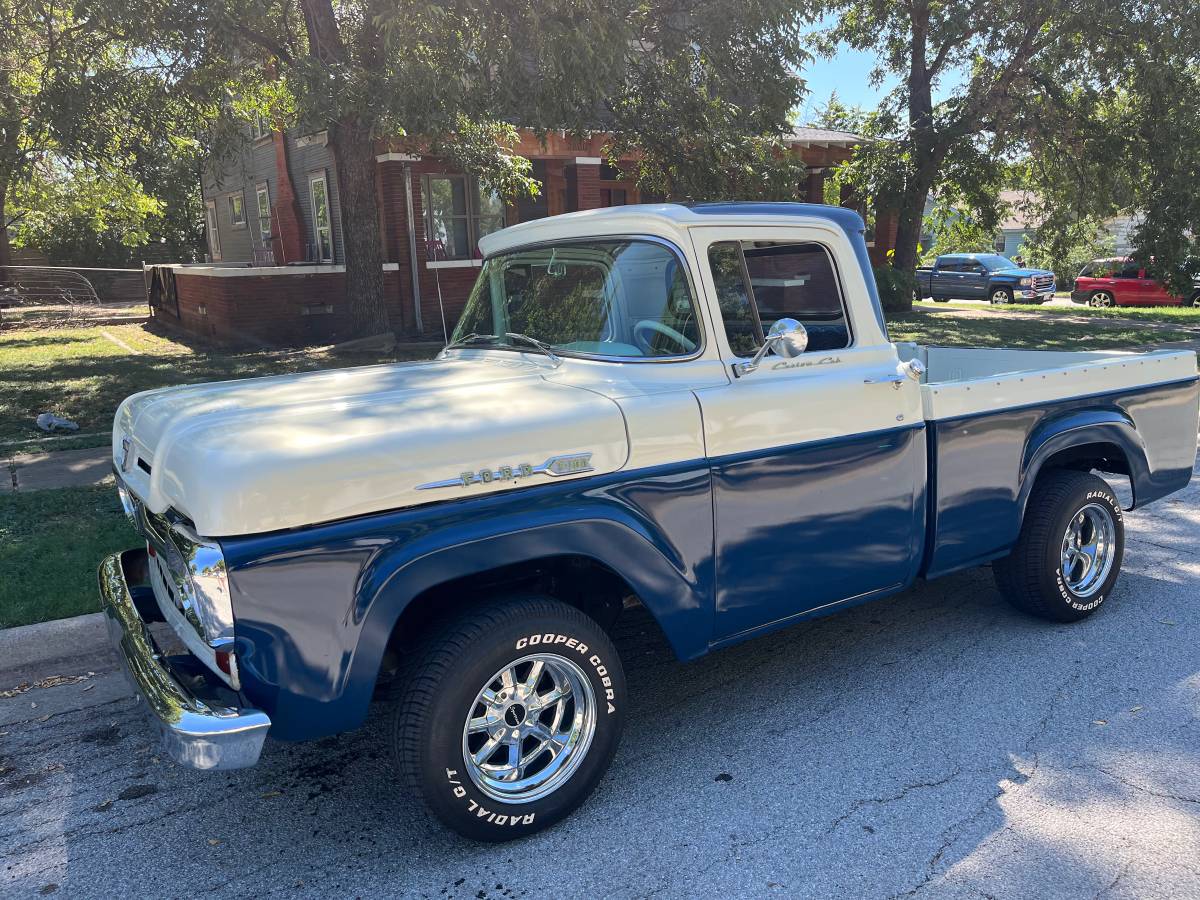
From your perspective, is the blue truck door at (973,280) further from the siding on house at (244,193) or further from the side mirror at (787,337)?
the side mirror at (787,337)

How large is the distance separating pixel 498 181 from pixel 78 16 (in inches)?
228

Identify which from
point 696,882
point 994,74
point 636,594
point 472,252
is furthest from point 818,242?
point 994,74

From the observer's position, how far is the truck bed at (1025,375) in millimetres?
4094

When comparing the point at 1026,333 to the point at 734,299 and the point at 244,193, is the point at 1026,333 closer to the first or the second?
the point at 734,299

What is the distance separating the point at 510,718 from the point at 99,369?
1247 centimetres

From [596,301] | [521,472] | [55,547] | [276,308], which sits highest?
[596,301]

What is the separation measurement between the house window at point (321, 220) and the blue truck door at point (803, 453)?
17.7m

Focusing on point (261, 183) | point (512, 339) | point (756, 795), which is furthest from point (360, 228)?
point (756, 795)

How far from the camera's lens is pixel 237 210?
26891 mm

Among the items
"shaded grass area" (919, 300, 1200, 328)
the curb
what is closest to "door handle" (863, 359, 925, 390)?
the curb

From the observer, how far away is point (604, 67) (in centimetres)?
902

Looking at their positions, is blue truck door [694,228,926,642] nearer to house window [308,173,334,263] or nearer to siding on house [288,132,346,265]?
siding on house [288,132,346,265]

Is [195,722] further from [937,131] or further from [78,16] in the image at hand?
[937,131]

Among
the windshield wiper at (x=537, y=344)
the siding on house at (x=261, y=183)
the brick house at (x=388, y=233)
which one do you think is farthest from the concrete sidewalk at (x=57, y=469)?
the siding on house at (x=261, y=183)
